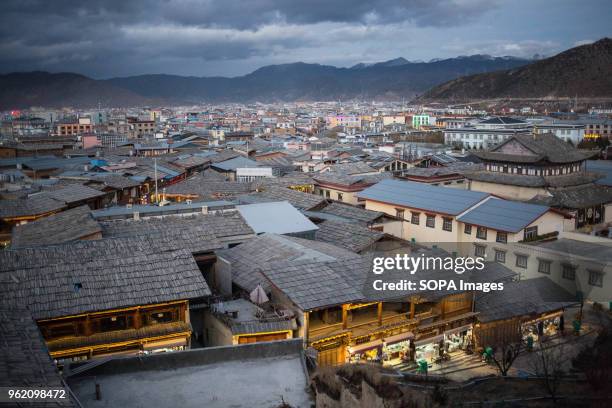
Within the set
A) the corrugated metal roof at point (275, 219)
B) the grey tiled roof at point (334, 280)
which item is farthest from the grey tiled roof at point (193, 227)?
the grey tiled roof at point (334, 280)

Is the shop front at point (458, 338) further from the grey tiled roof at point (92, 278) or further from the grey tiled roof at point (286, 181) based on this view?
the grey tiled roof at point (286, 181)

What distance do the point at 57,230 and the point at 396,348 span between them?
1395cm

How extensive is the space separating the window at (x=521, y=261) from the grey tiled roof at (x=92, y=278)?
15207 millimetres

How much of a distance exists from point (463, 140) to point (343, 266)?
249ft

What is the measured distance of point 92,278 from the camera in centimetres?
1333

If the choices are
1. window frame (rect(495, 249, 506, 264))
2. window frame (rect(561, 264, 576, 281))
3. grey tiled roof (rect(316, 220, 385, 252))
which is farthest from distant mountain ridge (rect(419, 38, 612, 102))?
grey tiled roof (rect(316, 220, 385, 252))

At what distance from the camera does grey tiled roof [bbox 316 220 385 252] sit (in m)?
21.4

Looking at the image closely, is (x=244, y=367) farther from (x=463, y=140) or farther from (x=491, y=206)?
(x=463, y=140)

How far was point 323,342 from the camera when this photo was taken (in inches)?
545

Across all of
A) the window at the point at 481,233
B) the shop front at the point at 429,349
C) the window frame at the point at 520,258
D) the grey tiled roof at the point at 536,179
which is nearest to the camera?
the shop front at the point at 429,349

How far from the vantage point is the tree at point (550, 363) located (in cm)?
1243

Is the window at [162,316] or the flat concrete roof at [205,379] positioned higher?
the window at [162,316]

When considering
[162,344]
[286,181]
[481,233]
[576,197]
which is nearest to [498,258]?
[481,233]

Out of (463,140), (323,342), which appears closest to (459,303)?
(323,342)
